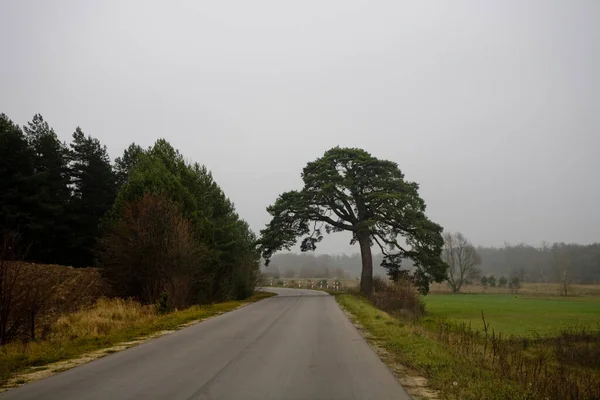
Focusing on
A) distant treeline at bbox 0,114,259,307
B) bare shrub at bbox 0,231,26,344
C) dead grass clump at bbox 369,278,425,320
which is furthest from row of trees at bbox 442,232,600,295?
bare shrub at bbox 0,231,26,344

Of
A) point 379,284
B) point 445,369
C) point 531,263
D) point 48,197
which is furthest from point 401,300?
point 531,263

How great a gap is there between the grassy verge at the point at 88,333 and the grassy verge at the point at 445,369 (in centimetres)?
719

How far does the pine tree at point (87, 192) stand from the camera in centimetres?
3931

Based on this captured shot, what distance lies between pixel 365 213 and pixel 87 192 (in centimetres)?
2673

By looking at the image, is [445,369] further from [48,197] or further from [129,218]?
[48,197]

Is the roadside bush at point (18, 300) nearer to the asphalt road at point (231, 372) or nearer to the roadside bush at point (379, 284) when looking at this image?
the asphalt road at point (231, 372)

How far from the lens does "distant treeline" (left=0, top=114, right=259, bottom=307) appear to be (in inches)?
886

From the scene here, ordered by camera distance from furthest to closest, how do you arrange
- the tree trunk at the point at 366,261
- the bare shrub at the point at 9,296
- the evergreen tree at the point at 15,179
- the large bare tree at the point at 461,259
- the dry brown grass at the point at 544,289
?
the large bare tree at the point at 461,259 → the dry brown grass at the point at 544,289 → the tree trunk at the point at 366,261 → the evergreen tree at the point at 15,179 → the bare shrub at the point at 9,296

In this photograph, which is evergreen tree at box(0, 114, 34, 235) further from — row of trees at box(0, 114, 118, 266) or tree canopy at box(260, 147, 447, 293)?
tree canopy at box(260, 147, 447, 293)

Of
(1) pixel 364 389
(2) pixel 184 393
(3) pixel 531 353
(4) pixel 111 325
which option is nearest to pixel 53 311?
(4) pixel 111 325

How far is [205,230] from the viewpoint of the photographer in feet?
99.0

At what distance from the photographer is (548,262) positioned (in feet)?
259

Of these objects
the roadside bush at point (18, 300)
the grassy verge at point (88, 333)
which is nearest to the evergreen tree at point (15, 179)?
the grassy verge at point (88, 333)

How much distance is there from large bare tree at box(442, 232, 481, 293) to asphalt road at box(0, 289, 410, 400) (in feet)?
288
